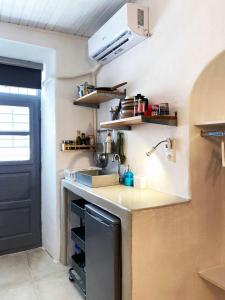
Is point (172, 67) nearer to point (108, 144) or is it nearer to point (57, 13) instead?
point (108, 144)

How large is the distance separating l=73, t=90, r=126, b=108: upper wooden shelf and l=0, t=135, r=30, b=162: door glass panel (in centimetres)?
82

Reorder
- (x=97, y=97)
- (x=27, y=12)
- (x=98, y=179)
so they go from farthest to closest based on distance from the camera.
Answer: (x=97, y=97) → (x=27, y=12) → (x=98, y=179)

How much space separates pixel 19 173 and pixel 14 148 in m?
0.31

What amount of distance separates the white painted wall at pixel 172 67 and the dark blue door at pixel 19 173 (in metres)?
1.38

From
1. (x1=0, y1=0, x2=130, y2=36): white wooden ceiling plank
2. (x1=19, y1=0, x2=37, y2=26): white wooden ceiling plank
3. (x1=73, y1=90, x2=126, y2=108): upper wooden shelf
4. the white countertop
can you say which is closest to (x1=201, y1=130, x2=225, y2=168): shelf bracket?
the white countertop

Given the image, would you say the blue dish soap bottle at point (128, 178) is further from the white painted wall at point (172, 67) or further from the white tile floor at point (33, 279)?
the white tile floor at point (33, 279)

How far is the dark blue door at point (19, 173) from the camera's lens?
291 cm

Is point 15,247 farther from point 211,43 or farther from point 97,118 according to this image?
point 211,43

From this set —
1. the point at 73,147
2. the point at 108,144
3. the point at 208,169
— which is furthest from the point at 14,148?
the point at 208,169

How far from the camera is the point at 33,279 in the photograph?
238cm

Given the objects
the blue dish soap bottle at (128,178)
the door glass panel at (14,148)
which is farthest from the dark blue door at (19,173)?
the blue dish soap bottle at (128,178)

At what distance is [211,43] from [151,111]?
57cm

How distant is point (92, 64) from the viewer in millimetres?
2885

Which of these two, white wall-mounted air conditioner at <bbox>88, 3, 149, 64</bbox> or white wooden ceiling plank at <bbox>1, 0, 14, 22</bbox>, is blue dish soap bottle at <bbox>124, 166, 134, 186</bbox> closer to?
white wall-mounted air conditioner at <bbox>88, 3, 149, 64</bbox>
